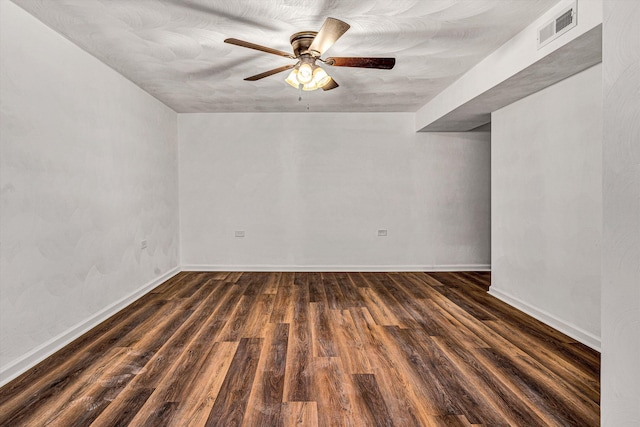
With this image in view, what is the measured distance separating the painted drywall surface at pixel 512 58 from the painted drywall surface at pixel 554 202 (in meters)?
0.53

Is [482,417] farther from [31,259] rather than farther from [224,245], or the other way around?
[224,245]

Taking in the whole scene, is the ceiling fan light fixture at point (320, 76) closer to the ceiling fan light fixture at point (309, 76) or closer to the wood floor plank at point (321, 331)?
the ceiling fan light fixture at point (309, 76)

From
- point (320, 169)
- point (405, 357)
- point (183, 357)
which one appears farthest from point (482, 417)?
point (320, 169)

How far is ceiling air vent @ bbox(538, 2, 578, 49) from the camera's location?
2.19 m

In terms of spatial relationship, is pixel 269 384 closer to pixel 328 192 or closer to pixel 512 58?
pixel 512 58

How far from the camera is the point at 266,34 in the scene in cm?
276

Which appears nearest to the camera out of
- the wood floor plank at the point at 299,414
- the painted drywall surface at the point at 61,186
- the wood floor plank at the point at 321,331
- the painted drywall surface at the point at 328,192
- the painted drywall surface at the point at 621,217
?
the painted drywall surface at the point at 621,217

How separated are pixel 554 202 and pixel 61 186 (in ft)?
14.0

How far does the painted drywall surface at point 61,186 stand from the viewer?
2301 mm

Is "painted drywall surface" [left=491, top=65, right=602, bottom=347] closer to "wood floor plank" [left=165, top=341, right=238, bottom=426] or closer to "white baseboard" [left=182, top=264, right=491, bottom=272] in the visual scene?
"white baseboard" [left=182, top=264, right=491, bottom=272]

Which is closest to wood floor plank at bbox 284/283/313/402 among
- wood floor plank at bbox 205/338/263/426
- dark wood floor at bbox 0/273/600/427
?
dark wood floor at bbox 0/273/600/427

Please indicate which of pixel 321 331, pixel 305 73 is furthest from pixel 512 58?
pixel 321 331

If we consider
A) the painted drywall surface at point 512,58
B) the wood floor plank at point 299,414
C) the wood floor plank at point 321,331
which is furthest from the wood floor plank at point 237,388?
the painted drywall surface at point 512,58

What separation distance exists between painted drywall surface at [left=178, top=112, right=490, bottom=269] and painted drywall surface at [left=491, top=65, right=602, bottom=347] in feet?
4.66
